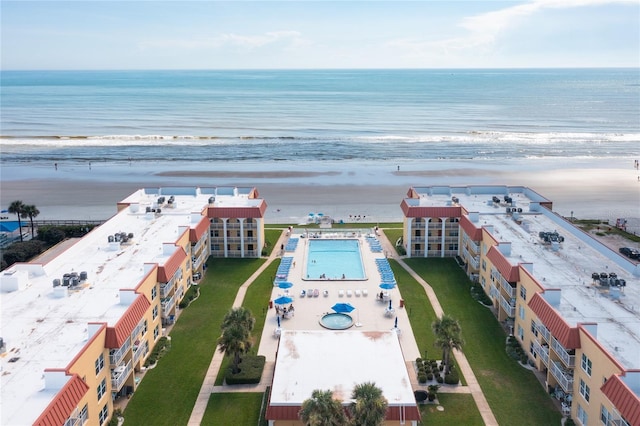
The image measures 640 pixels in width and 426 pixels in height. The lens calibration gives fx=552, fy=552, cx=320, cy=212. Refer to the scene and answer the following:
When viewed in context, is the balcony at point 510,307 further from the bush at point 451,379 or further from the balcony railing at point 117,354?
the balcony railing at point 117,354

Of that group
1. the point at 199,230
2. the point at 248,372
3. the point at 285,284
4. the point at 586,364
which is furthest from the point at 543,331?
the point at 199,230

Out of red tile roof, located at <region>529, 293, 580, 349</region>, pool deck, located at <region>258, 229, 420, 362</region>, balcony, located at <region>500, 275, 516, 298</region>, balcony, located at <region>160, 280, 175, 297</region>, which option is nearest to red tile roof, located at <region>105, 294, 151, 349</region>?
balcony, located at <region>160, 280, 175, 297</region>

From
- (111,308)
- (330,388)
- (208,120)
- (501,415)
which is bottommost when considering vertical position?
(501,415)

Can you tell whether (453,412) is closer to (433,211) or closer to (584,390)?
(584,390)

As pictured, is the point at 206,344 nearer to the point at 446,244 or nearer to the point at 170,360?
the point at 170,360

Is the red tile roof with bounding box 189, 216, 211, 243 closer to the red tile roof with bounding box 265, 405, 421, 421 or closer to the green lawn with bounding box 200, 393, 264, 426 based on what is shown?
the green lawn with bounding box 200, 393, 264, 426

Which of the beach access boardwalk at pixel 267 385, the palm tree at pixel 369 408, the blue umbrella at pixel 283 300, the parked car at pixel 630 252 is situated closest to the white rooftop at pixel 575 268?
the beach access boardwalk at pixel 267 385

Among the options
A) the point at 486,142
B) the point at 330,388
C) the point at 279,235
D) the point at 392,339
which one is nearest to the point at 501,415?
the point at 392,339
